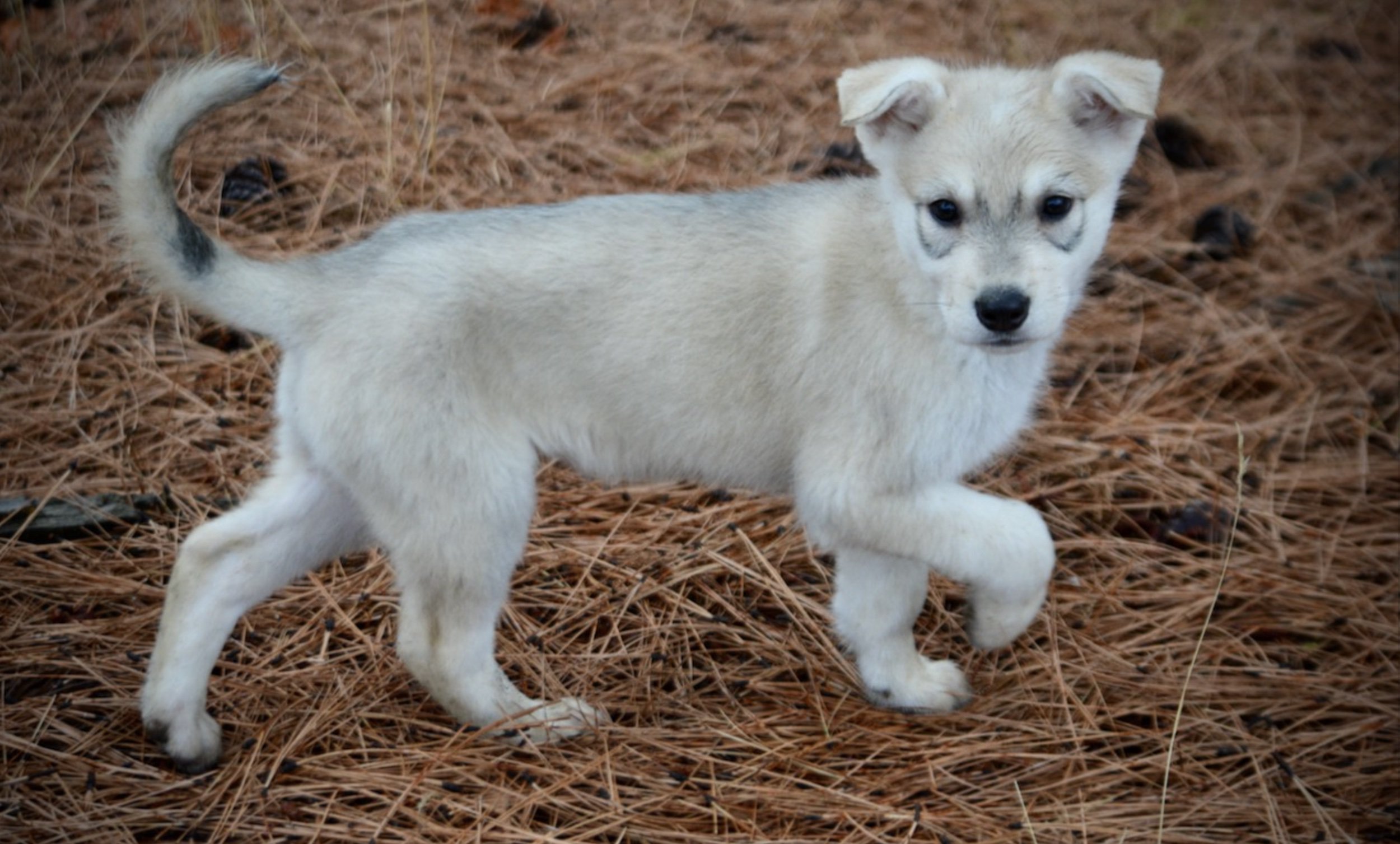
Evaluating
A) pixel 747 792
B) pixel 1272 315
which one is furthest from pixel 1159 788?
pixel 1272 315

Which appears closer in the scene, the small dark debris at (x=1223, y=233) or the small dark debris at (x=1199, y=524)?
the small dark debris at (x=1199, y=524)

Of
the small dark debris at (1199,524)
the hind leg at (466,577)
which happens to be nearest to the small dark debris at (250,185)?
the hind leg at (466,577)

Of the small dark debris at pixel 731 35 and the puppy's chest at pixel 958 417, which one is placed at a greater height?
the small dark debris at pixel 731 35

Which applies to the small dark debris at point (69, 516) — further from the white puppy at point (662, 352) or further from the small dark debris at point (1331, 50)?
the small dark debris at point (1331, 50)

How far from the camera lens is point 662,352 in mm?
3162

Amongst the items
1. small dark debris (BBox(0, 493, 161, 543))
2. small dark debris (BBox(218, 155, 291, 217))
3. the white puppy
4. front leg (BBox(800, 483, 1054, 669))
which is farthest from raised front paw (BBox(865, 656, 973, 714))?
small dark debris (BBox(218, 155, 291, 217))

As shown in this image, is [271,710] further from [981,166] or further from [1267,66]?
[1267,66]

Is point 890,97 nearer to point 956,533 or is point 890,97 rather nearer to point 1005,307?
point 1005,307

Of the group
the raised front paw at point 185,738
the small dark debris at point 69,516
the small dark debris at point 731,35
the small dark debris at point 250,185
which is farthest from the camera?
the small dark debris at point 731,35

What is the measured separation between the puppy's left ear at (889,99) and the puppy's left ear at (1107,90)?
28cm

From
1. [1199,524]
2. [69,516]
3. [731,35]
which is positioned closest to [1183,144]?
[731,35]

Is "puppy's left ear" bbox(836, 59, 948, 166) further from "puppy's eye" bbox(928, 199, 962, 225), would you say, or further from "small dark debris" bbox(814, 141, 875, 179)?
"small dark debris" bbox(814, 141, 875, 179)

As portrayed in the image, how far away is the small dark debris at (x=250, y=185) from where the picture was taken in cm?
499

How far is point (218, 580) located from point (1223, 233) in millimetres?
4338
